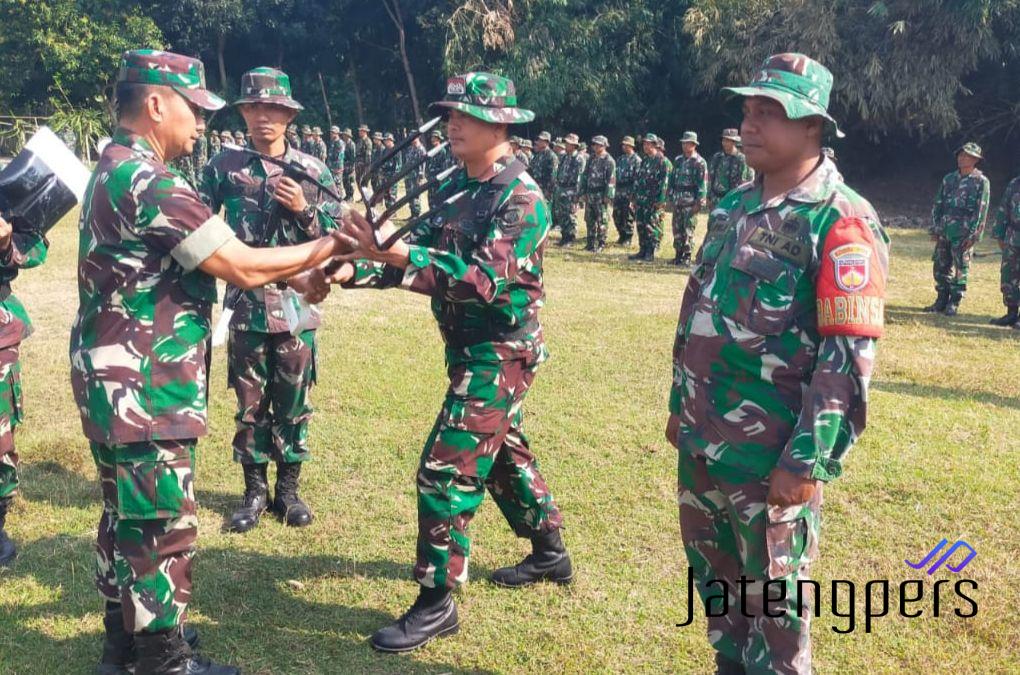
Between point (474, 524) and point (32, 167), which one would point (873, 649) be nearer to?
point (474, 524)

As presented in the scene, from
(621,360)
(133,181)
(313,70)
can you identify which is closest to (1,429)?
(133,181)

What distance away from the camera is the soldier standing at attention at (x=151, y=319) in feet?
9.54

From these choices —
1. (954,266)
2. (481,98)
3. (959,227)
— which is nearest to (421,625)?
(481,98)

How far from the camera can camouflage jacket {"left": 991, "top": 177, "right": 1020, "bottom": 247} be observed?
10.3 meters

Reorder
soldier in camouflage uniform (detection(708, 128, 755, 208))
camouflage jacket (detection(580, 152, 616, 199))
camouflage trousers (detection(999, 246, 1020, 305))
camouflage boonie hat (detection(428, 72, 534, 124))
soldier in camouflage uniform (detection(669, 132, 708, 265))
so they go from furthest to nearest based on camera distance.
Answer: camouflage jacket (detection(580, 152, 616, 199)) < soldier in camouflage uniform (detection(669, 132, 708, 265)) < soldier in camouflage uniform (detection(708, 128, 755, 208)) < camouflage trousers (detection(999, 246, 1020, 305)) < camouflage boonie hat (detection(428, 72, 534, 124))

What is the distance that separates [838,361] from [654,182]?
13.0 meters

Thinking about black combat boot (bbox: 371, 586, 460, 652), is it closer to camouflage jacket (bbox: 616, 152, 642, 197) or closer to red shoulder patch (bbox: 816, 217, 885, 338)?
red shoulder patch (bbox: 816, 217, 885, 338)

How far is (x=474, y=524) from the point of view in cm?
473

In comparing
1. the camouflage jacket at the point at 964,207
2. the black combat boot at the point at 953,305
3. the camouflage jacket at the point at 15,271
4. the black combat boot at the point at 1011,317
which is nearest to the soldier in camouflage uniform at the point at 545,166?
the camouflage jacket at the point at 964,207

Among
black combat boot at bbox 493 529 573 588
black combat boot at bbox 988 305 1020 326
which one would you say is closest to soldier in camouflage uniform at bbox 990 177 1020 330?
black combat boot at bbox 988 305 1020 326

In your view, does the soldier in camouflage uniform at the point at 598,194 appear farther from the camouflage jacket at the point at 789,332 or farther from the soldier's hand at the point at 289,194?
the camouflage jacket at the point at 789,332

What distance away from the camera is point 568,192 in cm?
1686

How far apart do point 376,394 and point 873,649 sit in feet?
14.6

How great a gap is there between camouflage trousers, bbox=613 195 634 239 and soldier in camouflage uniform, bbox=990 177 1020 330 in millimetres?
7417
